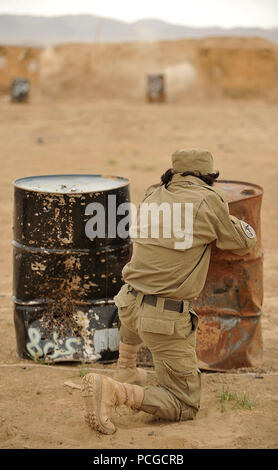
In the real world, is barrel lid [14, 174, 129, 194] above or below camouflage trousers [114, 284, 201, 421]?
above

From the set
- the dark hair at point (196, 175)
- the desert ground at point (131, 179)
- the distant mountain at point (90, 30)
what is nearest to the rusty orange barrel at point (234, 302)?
the desert ground at point (131, 179)

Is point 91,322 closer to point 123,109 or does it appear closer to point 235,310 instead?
point 235,310

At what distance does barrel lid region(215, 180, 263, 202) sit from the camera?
13.8 feet

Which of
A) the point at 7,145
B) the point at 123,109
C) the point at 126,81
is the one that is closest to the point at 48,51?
the point at 126,81

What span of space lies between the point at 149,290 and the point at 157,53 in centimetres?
2936

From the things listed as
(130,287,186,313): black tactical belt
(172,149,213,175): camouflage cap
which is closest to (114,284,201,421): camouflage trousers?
(130,287,186,313): black tactical belt

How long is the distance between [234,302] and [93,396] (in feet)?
4.63

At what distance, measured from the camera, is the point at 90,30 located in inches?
4808

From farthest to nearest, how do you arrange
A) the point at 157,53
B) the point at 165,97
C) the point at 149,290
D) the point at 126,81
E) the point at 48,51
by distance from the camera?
the point at 157,53, the point at 48,51, the point at 126,81, the point at 165,97, the point at 149,290

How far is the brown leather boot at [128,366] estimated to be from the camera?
3.88 metres

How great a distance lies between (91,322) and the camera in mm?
4344

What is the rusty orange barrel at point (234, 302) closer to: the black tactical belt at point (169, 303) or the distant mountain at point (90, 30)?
the black tactical belt at point (169, 303)

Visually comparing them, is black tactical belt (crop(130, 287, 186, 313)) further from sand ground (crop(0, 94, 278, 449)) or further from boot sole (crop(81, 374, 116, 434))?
sand ground (crop(0, 94, 278, 449))

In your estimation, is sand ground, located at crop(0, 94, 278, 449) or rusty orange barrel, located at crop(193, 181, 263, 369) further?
rusty orange barrel, located at crop(193, 181, 263, 369)
